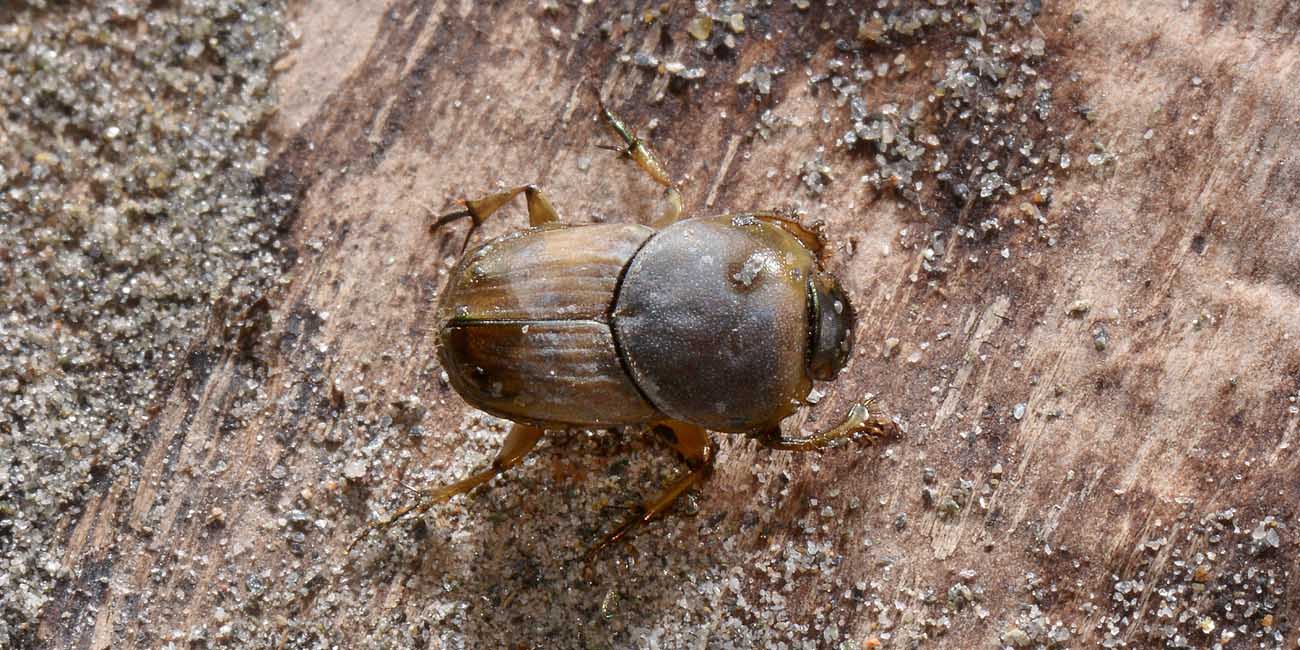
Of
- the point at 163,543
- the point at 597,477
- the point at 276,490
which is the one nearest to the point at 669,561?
the point at 597,477

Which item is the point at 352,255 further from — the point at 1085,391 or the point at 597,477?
the point at 1085,391

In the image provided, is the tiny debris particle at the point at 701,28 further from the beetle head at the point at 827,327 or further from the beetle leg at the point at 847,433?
the beetle leg at the point at 847,433

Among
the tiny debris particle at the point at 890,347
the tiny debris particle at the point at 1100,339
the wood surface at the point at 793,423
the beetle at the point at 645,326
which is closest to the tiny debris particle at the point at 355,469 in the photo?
the wood surface at the point at 793,423

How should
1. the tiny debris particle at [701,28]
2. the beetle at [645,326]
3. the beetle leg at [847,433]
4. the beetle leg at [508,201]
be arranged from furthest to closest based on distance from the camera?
the tiny debris particle at [701,28] → the beetle leg at [508,201] → the beetle leg at [847,433] → the beetle at [645,326]

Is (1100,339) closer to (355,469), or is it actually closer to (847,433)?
(847,433)

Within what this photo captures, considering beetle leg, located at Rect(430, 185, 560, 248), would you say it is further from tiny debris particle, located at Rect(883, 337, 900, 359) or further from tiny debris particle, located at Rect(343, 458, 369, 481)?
tiny debris particle, located at Rect(883, 337, 900, 359)

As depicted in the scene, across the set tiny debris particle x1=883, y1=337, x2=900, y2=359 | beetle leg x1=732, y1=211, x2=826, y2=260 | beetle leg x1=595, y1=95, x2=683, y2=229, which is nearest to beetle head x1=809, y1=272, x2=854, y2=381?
beetle leg x1=732, y1=211, x2=826, y2=260

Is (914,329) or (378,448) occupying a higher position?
(914,329)
